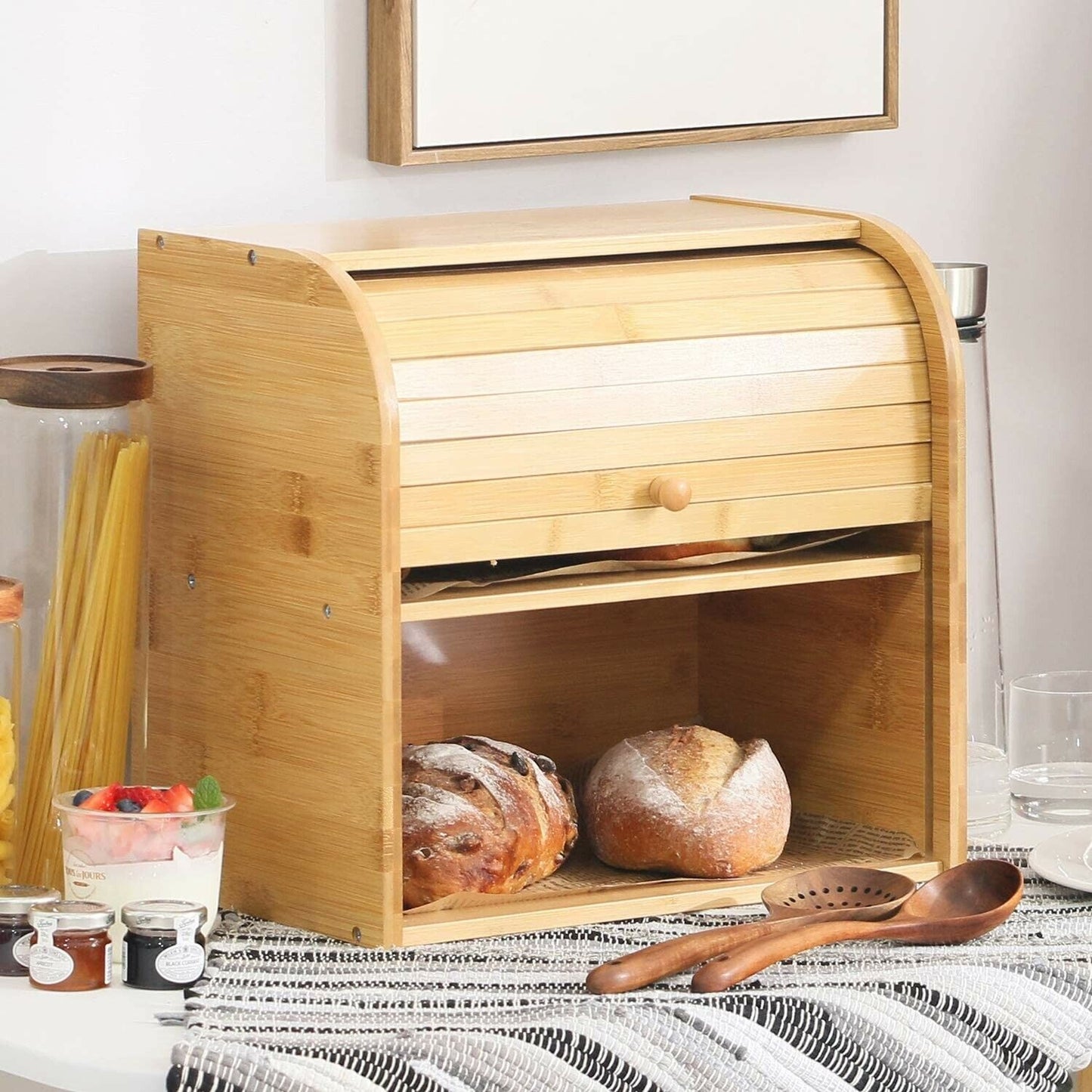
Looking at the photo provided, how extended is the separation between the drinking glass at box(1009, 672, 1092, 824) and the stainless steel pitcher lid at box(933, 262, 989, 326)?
35 centimetres

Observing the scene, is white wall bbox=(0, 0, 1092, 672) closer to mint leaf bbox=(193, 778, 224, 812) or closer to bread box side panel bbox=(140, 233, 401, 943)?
bread box side panel bbox=(140, 233, 401, 943)

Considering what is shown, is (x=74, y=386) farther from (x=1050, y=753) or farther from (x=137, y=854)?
(x=1050, y=753)

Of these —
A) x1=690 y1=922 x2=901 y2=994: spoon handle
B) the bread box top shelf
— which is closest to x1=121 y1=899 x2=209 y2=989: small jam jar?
x1=690 y1=922 x2=901 y2=994: spoon handle

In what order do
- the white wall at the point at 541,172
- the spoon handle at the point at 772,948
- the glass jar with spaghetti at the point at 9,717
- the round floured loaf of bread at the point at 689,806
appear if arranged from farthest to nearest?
the white wall at the point at 541,172 → the round floured loaf of bread at the point at 689,806 → the glass jar with spaghetti at the point at 9,717 → the spoon handle at the point at 772,948

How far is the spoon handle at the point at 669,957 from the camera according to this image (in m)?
1.36

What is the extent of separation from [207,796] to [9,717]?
0.17 m

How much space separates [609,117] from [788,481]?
51cm

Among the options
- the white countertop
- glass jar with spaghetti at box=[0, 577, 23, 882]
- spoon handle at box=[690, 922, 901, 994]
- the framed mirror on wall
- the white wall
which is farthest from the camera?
the framed mirror on wall

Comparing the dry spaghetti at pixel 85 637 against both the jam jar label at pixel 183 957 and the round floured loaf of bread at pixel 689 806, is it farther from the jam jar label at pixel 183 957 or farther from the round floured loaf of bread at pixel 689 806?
the round floured loaf of bread at pixel 689 806

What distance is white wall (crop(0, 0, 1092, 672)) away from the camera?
168 cm

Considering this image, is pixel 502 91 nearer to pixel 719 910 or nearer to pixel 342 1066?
pixel 719 910

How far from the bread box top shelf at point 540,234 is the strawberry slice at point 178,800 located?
0.38m

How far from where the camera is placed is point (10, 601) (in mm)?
1459

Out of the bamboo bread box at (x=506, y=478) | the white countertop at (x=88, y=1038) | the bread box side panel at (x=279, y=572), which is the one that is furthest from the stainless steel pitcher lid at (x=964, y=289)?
the white countertop at (x=88, y=1038)
